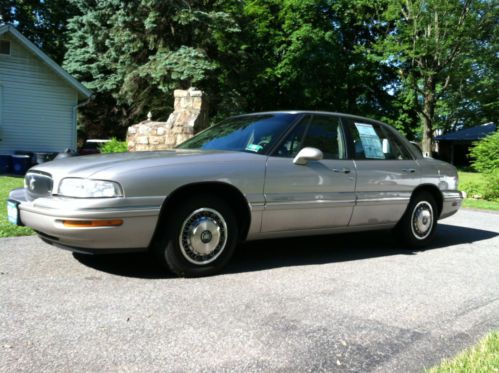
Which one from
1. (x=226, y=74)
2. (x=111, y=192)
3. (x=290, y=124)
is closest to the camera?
(x=111, y=192)

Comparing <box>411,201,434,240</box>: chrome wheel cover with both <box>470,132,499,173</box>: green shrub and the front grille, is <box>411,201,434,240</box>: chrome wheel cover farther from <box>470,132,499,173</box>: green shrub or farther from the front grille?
<box>470,132,499,173</box>: green shrub

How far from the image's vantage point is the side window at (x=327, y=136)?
528 centimetres

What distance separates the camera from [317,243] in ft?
21.2

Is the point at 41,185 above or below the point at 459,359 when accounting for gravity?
above

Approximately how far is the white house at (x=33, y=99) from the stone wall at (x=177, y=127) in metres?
6.93

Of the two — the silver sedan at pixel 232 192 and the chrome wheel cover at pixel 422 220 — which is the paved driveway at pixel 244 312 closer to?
the silver sedan at pixel 232 192

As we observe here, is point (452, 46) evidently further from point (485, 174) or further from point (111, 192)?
point (111, 192)

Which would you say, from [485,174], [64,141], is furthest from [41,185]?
[64,141]

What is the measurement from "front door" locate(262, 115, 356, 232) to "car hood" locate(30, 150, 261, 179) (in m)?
0.40

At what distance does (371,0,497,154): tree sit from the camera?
102 feet

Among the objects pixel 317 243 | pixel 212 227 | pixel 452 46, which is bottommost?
pixel 317 243

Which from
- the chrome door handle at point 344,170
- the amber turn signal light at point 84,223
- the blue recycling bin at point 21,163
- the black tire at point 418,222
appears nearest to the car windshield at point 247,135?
the chrome door handle at point 344,170

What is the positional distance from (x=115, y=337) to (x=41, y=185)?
193 centimetres

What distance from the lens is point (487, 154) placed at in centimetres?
1645
